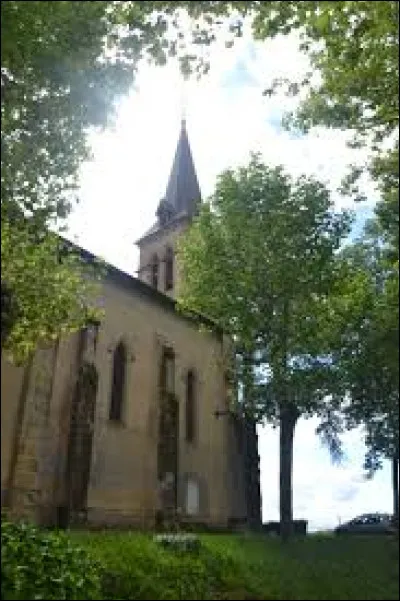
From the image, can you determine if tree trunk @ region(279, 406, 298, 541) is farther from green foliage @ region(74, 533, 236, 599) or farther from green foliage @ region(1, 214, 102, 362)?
green foliage @ region(1, 214, 102, 362)

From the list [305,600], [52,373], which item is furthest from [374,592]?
[52,373]

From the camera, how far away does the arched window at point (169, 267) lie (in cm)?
4081

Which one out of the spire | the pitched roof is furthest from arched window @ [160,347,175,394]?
the spire

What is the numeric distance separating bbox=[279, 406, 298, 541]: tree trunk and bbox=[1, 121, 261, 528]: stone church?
4.29 meters

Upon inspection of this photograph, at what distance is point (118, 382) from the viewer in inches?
935

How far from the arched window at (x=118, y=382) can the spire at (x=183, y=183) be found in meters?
20.1

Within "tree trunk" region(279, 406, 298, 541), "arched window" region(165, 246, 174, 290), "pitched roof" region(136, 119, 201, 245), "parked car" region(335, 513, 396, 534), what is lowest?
"parked car" region(335, 513, 396, 534)

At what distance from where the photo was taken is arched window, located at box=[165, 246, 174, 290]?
40.8m

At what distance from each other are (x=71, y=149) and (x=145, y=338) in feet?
42.0

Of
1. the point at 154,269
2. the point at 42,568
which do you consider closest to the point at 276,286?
the point at 42,568

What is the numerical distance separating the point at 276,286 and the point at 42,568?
46.0 ft

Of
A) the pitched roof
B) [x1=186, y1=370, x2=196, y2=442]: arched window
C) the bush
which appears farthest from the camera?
the pitched roof

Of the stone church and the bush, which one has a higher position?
the stone church

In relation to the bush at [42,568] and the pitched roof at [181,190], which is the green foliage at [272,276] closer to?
the bush at [42,568]
